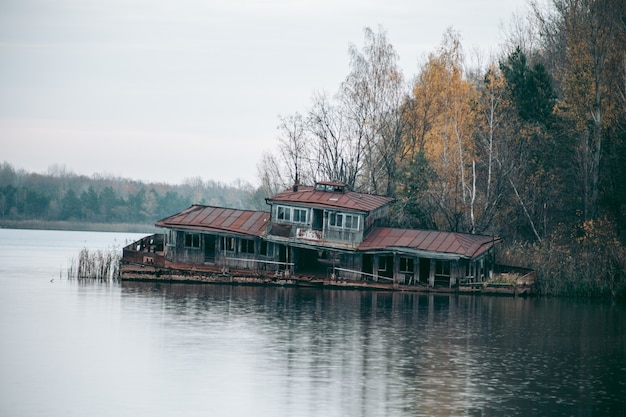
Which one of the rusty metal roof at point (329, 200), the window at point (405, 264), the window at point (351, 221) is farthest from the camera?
the window at point (405, 264)

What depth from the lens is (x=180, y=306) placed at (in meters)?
53.9

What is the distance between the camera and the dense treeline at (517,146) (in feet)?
216

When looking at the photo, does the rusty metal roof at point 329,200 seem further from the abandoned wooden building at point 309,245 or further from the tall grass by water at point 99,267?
the tall grass by water at point 99,267

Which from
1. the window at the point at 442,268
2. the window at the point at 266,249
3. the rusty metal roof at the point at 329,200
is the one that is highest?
the rusty metal roof at the point at 329,200

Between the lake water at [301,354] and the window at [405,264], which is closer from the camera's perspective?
the lake water at [301,354]

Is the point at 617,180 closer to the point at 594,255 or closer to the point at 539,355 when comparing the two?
the point at 594,255

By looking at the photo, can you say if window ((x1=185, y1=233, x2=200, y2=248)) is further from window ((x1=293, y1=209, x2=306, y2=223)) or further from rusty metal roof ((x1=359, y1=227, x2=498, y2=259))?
rusty metal roof ((x1=359, y1=227, x2=498, y2=259))

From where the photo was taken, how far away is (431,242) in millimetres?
63625

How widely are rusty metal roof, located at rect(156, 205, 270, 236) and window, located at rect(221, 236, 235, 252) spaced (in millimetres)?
851

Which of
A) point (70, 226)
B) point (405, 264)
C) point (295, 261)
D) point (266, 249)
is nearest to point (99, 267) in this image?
point (266, 249)

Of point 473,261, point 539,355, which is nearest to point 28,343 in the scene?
point 539,355

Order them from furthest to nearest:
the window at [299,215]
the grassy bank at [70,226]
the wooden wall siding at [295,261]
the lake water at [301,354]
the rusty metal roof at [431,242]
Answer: the grassy bank at [70,226] < the window at [299,215] < the wooden wall siding at [295,261] < the rusty metal roof at [431,242] < the lake water at [301,354]

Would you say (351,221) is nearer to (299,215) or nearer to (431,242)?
(299,215)

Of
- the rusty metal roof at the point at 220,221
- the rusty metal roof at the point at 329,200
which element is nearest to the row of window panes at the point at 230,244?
the rusty metal roof at the point at 220,221
